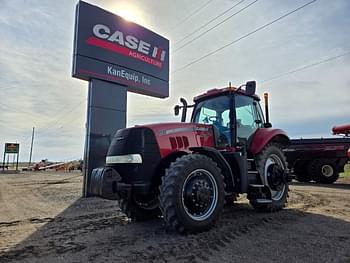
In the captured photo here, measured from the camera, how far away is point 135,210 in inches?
205

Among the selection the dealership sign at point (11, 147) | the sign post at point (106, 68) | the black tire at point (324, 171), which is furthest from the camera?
the dealership sign at point (11, 147)

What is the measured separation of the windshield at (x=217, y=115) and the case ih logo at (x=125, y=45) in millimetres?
5700

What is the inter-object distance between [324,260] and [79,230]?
139 inches

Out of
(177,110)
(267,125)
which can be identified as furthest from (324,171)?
(177,110)

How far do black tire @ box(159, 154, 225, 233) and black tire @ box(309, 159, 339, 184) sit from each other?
1085 cm

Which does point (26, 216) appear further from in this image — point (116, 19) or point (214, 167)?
point (116, 19)

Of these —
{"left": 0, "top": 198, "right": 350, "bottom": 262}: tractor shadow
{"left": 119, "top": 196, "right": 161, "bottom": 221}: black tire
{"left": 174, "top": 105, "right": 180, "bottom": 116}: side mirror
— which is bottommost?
{"left": 0, "top": 198, "right": 350, "bottom": 262}: tractor shadow

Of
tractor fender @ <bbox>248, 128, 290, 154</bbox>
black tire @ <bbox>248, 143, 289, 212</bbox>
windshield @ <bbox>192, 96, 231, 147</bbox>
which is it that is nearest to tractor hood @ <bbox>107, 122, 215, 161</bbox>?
windshield @ <bbox>192, 96, 231, 147</bbox>

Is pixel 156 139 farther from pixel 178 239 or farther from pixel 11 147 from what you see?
pixel 11 147

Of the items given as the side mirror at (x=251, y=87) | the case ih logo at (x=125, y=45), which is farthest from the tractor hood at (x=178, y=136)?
the case ih logo at (x=125, y=45)

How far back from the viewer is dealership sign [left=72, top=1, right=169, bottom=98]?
9.93m

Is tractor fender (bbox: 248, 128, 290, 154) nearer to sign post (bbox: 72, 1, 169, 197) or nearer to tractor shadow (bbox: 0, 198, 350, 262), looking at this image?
tractor shadow (bbox: 0, 198, 350, 262)

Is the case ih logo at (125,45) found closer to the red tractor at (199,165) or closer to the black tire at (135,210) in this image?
the red tractor at (199,165)

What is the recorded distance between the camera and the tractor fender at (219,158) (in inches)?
193
